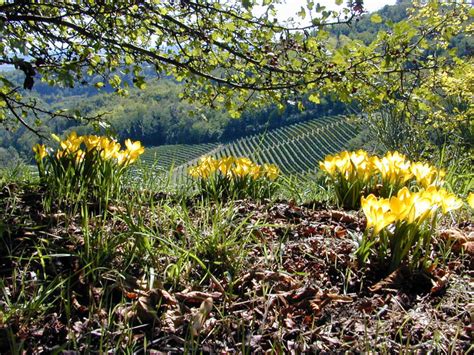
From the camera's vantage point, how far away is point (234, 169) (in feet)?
9.27

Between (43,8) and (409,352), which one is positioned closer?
(409,352)

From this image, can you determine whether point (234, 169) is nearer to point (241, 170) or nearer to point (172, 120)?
point (241, 170)

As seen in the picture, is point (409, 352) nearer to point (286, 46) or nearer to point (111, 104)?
point (286, 46)

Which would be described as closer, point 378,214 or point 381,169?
point 378,214

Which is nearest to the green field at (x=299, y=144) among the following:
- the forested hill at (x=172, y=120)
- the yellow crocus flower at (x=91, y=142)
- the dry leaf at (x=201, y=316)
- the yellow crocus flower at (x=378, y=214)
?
the forested hill at (x=172, y=120)

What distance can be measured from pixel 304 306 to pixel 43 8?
332cm

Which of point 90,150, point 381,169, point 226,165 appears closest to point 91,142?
point 90,150

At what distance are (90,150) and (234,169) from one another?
3.09 ft

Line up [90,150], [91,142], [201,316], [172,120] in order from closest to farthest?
[201,316], [90,150], [91,142], [172,120]

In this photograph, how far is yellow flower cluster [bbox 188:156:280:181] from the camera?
2.81m

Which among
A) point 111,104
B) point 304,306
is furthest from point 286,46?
point 111,104

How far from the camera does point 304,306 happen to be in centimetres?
147

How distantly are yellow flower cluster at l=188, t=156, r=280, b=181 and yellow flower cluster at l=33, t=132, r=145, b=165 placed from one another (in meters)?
0.46

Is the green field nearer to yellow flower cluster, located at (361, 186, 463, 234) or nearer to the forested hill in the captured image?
the forested hill
